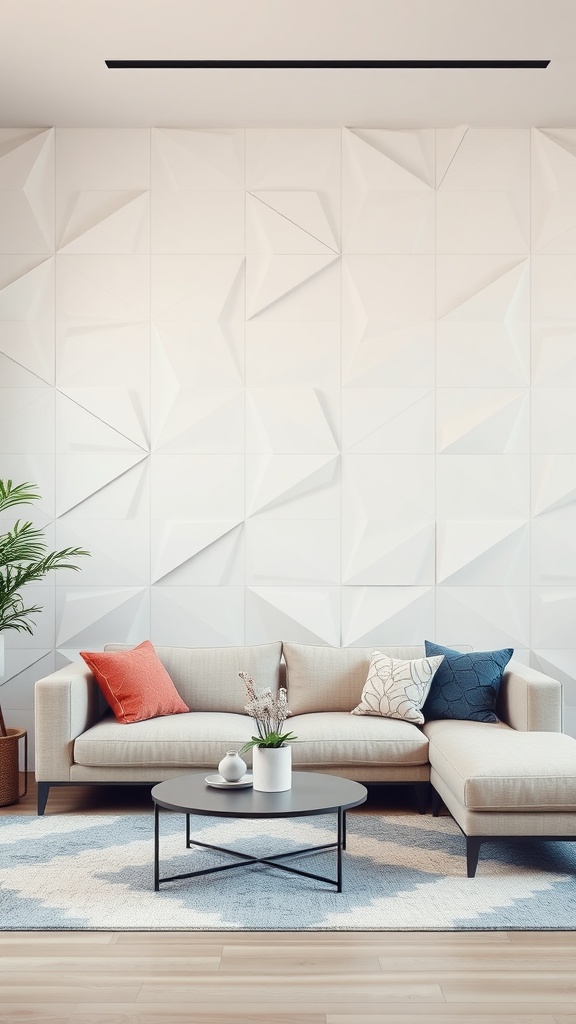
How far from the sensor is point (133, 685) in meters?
4.71

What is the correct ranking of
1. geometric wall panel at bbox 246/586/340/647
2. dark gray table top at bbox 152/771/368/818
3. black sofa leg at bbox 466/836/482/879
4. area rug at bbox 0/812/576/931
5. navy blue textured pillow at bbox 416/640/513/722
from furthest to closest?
geometric wall panel at bbox 246/586/340/647, navy blue textured pillow at bbox 416/640/513/722, black sofa leg at bbox 466/836/482/879, dark gray table top at bbox 152/771/368/818, area rug at bbox 0/812/576/931

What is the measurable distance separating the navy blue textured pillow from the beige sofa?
0.09 metres

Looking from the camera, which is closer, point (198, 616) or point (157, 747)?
point (157, 747)

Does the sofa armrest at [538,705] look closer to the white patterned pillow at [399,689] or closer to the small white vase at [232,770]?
the white patterned pillow at [399,689]

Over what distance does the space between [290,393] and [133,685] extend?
1.93m

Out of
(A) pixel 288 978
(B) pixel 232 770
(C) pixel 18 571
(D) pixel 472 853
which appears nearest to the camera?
(A) pixel 288 978

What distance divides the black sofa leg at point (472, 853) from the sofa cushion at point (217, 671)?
1.72m

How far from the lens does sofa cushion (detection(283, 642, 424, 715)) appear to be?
5039 mm

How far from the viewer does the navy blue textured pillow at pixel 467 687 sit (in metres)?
4.79

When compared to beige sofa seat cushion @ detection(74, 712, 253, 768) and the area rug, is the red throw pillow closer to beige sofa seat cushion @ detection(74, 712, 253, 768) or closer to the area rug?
beige sofa seat cushion @ detection(74, 712, 253, 768)

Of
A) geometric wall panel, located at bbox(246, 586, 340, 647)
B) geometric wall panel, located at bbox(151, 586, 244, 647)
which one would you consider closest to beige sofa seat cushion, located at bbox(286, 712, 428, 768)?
geometric wall panel, located at bbox(246, 586, 340, 647)

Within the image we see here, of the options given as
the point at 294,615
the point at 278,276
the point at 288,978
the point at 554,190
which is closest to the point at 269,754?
the point at 288,978

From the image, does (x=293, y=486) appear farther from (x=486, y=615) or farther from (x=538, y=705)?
(x=538, y=705)

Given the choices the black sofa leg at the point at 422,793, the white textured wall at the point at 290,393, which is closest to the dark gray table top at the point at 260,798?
the black sofa leg at the point at 422,793
